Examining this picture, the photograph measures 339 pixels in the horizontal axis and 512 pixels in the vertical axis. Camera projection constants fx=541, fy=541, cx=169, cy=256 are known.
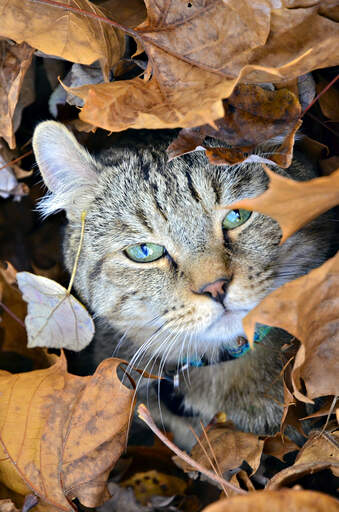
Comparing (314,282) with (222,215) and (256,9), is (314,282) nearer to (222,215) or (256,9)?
(222,215)

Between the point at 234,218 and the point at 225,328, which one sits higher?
the point at 234,218

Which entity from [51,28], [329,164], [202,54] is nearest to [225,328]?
[329,164]

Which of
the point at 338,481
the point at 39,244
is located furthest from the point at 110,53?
the point at 338,481

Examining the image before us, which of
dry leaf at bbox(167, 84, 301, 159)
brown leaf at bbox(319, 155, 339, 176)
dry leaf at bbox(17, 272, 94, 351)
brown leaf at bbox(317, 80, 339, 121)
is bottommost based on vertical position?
dry leaf at bbox(17, 272, 94, 351)

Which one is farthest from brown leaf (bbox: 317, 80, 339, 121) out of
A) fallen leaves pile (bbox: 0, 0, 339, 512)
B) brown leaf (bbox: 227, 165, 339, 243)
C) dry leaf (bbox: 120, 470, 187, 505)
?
dry leaf (bbox: 120, 470, 187, 505)

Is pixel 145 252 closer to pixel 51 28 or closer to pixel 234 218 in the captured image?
pixel 234 218

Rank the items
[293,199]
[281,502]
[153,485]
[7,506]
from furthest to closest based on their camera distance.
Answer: [153,485] < [7,506] < [293,199] < [281,502]

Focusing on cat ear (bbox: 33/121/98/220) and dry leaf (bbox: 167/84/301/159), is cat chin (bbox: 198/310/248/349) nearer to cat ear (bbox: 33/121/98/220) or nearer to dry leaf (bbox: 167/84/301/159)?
dry leaf (bbox: 167/84/301/159)
